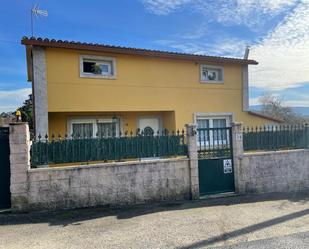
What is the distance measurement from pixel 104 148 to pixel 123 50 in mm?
5369

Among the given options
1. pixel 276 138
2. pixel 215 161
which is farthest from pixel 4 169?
pixel 276 138

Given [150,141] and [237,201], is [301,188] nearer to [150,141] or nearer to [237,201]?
[237,201]

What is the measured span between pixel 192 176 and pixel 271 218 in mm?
2263

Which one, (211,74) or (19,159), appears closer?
(19,159)

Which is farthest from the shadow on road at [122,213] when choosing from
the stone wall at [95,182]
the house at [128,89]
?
the house at [128,89]

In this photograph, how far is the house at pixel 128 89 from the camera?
36.9 feet

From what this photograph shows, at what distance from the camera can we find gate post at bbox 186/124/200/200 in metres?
8.26

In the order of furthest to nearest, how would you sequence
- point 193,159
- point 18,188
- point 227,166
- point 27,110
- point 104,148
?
1. point 27,110
2. point 227,166
3. point 193,159
4. point 104,148
5. point 18,188

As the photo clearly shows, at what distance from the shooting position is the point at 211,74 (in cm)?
1465

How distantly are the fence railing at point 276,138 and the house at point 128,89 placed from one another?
4.65m

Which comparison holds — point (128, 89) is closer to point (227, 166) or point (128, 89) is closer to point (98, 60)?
point (98, 60)

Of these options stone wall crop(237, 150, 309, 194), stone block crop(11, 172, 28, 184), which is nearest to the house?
stone block crop(11, 172, 28, 184)

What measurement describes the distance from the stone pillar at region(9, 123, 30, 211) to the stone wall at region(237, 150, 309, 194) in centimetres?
537

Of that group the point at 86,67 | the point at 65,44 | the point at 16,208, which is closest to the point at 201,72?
the point at 86,67
